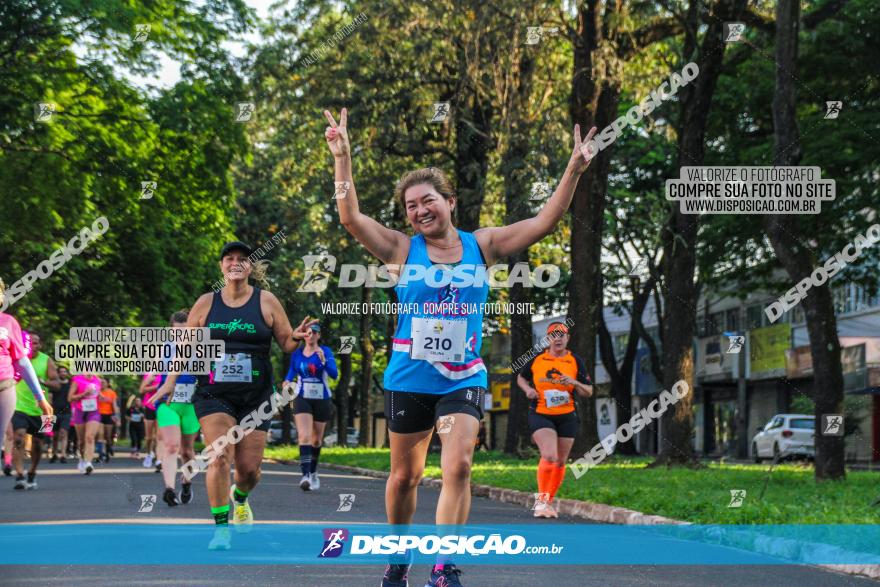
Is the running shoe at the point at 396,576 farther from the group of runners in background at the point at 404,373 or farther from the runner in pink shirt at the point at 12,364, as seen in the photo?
the runner in pink shirt at the point at 12,364

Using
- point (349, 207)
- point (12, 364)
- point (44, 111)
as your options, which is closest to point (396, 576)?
point (349, 207)

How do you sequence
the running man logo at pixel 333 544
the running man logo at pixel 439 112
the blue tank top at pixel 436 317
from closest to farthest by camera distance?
the blue tank top at pixel 436 317 < the running man logo at pixel 333 544 < the running man logo at pixel 439 112

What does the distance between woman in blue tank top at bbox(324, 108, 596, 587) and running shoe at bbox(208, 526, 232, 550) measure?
274 cm

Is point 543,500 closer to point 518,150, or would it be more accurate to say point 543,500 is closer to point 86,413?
point 518,150

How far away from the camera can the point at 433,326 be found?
22.1 ft

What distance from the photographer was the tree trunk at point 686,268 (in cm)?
2186

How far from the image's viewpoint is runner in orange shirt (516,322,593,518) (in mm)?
13680

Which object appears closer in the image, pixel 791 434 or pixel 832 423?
pixel 832 423

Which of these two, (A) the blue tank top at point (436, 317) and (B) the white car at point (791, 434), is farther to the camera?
(B) the white car at point (791, 434)

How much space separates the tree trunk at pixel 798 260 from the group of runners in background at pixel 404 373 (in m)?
5.31

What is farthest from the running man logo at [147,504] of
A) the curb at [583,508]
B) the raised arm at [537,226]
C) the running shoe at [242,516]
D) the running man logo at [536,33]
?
the running man logo at [536,33]

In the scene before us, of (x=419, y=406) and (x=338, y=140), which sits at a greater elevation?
(x=338, y=140)

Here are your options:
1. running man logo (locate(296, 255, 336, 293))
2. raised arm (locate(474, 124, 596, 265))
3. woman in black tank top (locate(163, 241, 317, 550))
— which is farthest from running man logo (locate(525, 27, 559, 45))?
running man logo (locate(296, 255, 336, 293))

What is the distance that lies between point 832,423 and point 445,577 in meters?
13.2
